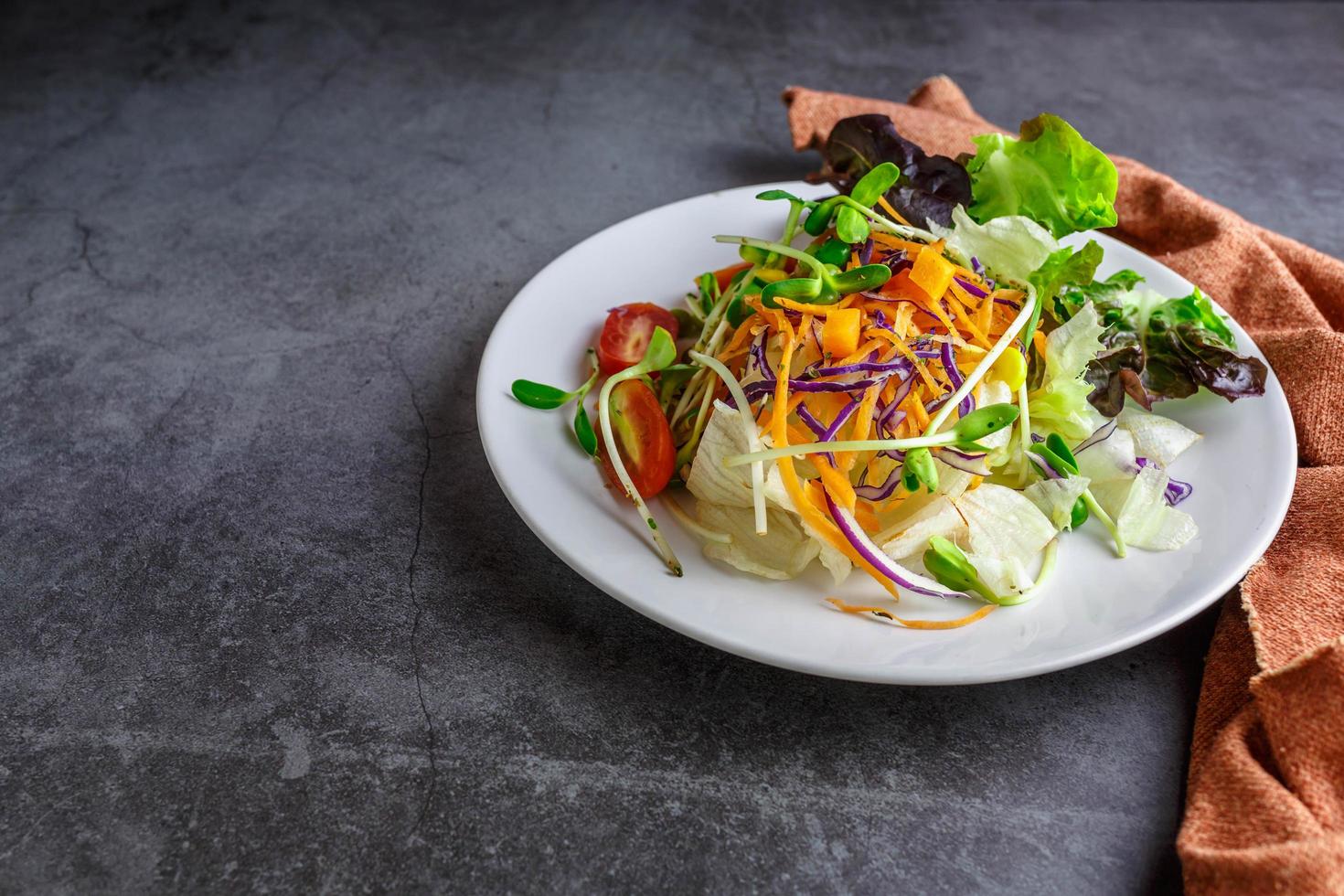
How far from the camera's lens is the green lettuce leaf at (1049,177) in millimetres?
1997

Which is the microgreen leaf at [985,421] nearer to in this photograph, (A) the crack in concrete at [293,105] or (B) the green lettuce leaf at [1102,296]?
(B) the green lettuce leaf at [1102,296]

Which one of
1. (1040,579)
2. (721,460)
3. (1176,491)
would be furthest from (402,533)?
(1176,491)

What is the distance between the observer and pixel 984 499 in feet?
5.64

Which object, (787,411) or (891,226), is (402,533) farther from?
(891,226)

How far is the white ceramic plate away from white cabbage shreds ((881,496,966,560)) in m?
0.07

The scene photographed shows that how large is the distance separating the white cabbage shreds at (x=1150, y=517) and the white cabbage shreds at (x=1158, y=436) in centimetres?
11

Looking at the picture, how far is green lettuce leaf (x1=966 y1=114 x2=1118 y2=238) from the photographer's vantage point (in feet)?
6.55

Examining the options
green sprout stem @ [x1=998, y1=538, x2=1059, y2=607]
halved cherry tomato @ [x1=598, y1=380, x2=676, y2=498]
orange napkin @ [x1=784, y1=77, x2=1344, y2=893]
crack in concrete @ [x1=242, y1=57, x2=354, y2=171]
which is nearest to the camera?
orange napkin @ [x1=784, y1=77, x2=1344, y2=893]

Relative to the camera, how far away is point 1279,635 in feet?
5.24

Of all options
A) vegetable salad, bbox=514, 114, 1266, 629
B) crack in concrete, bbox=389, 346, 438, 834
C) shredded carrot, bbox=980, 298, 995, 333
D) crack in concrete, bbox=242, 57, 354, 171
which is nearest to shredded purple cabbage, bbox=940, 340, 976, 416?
vegetable salad, bbox=514, 114, 1266, 629

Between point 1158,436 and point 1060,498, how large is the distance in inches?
10.8

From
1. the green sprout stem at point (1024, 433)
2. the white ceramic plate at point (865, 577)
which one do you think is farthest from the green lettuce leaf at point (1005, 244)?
the white ceramic plate at point (865, 577)

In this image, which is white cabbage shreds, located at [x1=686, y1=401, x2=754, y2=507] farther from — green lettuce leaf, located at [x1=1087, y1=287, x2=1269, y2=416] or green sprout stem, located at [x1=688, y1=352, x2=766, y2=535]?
green lettuce leaf, located at [x1=1087, y1=287, x2=1269, y2=416]

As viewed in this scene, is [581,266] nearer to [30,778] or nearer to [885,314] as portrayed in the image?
[885,314]
